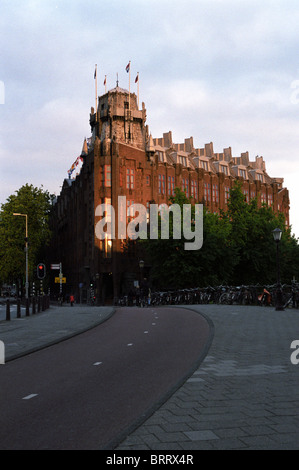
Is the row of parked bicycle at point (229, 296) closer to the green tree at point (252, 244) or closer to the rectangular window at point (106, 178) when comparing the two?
the green tree at point (252, 244)

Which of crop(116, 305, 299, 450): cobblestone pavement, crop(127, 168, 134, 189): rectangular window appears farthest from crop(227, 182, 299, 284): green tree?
crop(116, 305, 299, 450): cobblestone pavement

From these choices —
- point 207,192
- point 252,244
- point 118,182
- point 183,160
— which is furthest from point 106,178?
point 207,192

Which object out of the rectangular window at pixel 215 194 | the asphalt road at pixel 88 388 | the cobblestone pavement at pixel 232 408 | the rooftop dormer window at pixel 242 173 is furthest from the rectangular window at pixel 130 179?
the cobblestone pavement at pixel 232 408

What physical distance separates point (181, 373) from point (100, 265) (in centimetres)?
5821

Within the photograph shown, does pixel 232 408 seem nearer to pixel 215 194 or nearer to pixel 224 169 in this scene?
pixel 215 194

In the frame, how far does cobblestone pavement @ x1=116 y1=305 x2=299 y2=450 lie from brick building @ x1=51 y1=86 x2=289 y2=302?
50.5m

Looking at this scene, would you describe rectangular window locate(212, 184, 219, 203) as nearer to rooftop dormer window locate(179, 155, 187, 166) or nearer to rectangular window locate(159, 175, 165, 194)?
rooftop dormer window locate(179, 155, 187, 166)

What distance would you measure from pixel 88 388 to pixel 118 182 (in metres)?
61.1

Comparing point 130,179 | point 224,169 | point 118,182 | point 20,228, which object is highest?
point 224,169

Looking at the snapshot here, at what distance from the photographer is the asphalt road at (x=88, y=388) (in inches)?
206

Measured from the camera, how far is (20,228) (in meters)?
60.3

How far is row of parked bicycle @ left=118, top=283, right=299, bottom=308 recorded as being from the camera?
82.9ft
